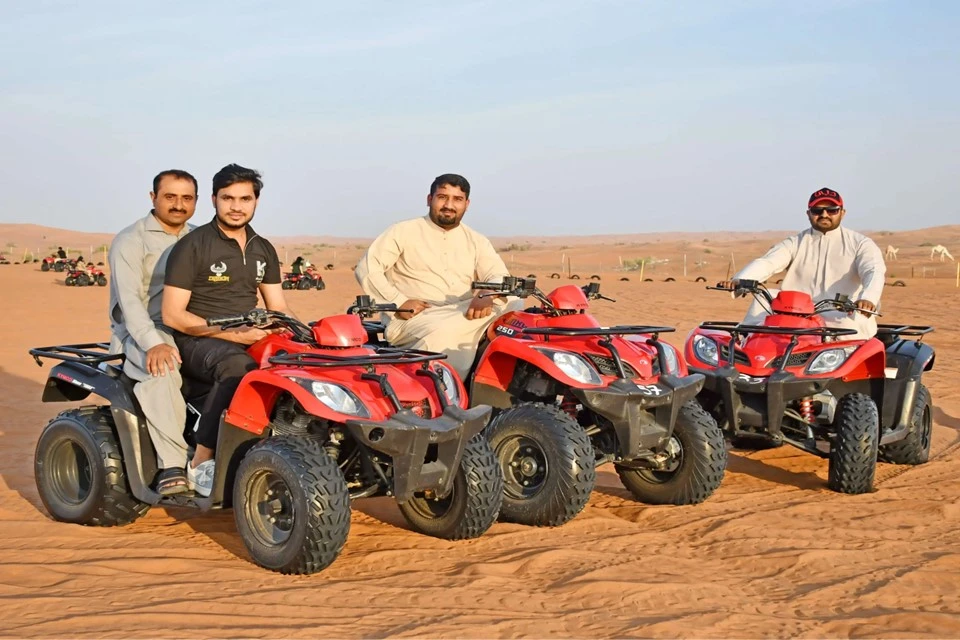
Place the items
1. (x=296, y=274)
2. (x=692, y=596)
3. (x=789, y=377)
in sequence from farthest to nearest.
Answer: (x=296, y=274) < (x=789, y=377) < (x=692, y=596)

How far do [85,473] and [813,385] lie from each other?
4956 mm

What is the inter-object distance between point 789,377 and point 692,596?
3.12m

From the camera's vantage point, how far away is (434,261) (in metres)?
8.37

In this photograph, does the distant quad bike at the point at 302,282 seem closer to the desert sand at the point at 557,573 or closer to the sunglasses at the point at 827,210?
the desert sand at the point at 557,573

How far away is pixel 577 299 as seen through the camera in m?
7.36

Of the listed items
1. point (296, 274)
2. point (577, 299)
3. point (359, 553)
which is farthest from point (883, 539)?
point (296, 274)

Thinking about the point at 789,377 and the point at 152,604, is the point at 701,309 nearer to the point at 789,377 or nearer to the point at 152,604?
the point at 789,377

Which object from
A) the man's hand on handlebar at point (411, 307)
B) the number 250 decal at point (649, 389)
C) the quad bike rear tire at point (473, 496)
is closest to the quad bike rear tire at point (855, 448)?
the number 250 decal at point (649, 389)

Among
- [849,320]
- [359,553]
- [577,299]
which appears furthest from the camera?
[849,320]

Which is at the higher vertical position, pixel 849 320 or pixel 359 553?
pixel 849 320

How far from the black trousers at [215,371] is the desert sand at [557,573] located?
0.67 meters

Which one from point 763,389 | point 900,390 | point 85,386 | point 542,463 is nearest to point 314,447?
point 542,463

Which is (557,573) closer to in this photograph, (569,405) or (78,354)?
(569,405)

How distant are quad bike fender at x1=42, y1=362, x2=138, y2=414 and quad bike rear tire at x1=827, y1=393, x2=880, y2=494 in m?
4.71
